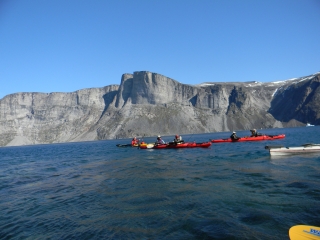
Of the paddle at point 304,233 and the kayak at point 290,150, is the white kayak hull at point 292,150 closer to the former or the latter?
the kayak at point 290,150

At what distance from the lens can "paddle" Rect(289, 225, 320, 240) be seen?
7171 millimetres

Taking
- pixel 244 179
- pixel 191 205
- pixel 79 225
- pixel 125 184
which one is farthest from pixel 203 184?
pixel 79 225

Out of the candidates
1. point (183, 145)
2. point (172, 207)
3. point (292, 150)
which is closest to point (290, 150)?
point (292, 150)

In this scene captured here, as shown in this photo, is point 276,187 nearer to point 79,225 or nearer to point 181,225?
point 181,225

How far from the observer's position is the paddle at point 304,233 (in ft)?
23.5

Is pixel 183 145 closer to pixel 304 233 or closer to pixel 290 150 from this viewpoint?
pixel 290 150

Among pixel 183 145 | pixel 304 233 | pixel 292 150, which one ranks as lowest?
pixel 183 145

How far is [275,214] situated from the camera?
376 inches

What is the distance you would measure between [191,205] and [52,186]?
12032mm

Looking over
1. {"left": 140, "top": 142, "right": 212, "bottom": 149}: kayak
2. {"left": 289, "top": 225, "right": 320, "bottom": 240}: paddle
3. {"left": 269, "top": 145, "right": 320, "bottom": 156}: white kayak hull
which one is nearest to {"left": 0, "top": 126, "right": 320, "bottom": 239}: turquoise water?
{"left": 289, "top": 225, "right": 320, "bottom": 240}: paddle

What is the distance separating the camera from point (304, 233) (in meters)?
7.36

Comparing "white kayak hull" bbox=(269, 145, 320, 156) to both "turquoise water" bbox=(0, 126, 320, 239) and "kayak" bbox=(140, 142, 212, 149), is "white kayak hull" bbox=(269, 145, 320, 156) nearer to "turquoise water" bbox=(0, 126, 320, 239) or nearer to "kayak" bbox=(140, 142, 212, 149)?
"turquoise water" bbox=(0, 126, 320, 239)

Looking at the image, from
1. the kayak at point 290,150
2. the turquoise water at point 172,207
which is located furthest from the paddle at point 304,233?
the kayak at point 290,150

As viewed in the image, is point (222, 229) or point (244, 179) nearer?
point (222, 229)
